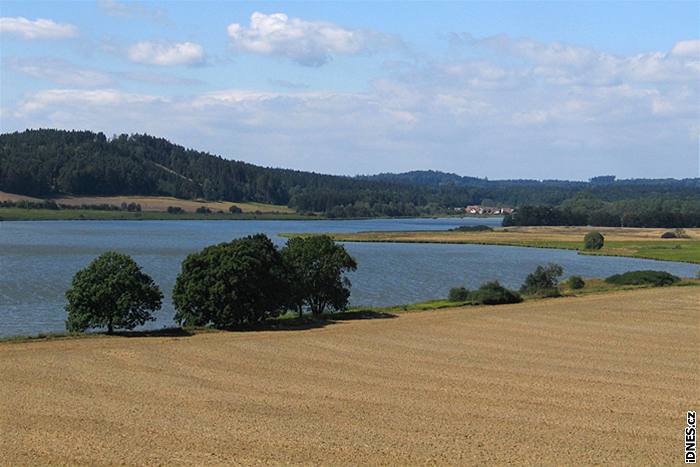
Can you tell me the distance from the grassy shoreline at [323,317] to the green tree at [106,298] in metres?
0.74

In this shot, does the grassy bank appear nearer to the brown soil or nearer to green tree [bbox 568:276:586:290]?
green tree [bbox 568:276:586:290]

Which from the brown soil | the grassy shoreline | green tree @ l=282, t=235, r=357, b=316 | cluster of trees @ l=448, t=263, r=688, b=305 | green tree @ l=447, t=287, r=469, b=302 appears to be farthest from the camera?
green tree @ l=447, t=287, r=469, b=302

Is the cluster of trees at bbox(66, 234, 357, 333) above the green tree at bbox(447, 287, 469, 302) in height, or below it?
above

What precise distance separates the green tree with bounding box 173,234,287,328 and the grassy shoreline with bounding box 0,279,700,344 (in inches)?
32.3

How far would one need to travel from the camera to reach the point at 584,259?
118m

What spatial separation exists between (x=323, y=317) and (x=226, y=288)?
8942 millimetres

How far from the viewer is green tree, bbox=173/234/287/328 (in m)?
47.8

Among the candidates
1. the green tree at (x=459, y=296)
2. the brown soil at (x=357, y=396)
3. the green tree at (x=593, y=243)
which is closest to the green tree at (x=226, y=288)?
the brown soil at (x=357, y=396)

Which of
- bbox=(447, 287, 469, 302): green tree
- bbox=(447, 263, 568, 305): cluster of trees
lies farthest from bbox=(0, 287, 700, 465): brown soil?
bbox=(447, 287, 469, 302): green tree

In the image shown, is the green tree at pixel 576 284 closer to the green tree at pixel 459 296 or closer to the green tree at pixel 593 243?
the green tree at pixel 459 296

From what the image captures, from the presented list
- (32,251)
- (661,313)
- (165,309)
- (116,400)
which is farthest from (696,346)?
(32,251)

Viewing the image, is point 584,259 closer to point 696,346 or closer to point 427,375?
point 696,346

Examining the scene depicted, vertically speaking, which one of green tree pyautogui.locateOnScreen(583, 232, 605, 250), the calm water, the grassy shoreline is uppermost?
green tree pyautogui.locateOnScreen(583, 232, 605, 250)

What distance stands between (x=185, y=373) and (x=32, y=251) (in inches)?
3053
